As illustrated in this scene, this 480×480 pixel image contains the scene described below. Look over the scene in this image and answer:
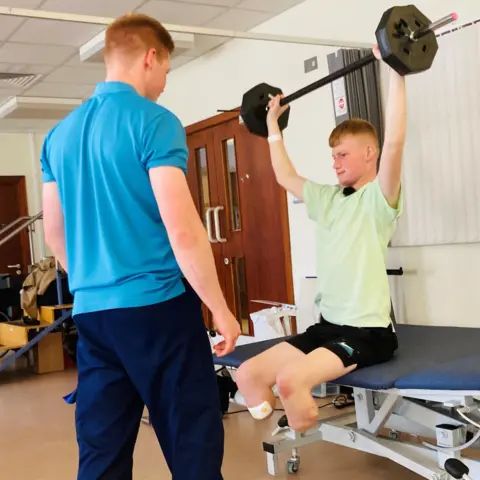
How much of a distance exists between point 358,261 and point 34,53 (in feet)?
11.8

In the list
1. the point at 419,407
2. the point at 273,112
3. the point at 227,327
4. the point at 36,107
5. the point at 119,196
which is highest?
the point at 36,107

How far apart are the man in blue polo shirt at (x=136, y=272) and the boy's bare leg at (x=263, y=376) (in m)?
0.63

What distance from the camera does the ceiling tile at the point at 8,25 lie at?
410 cm

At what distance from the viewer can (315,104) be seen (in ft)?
13.4

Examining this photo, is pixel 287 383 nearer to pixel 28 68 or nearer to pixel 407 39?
pixel 407 39

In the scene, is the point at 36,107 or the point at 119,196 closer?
the point at 119,196


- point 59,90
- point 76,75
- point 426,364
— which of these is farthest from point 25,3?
point 426,364

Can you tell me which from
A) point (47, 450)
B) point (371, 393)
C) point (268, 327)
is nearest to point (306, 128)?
point (268, 327)

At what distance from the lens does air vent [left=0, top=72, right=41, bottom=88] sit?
5.43 m

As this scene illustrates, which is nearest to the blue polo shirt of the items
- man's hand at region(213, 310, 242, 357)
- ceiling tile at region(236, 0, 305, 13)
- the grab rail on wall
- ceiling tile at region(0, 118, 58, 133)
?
man's hand at region(213, 310, 242, 357)

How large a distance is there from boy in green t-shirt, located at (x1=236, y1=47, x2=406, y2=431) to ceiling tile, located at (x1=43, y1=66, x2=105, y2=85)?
140 inches

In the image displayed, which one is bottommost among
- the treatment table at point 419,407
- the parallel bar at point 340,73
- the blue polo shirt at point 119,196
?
the treatment table at point 419,407

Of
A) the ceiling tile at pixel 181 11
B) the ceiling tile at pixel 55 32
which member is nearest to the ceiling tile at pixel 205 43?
the ceiling tile at pixel 181 11

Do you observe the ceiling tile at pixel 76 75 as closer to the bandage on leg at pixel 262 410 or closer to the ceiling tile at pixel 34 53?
the ceiling tile at pixel 34 53
